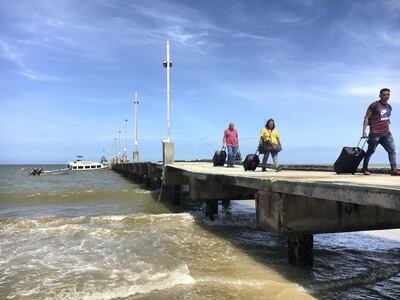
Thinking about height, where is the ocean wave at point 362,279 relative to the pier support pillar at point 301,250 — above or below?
below

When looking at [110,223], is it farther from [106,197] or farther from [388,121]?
[106,197]

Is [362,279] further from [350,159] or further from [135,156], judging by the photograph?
[135,156]

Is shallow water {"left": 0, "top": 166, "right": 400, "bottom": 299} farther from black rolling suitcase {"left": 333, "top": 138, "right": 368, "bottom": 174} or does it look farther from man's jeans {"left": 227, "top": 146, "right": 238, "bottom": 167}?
man's jeans {"left": 227, "top": 146, "right": 238, "bottom": 167}

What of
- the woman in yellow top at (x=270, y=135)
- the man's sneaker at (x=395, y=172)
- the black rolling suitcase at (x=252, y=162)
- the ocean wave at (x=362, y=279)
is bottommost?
the ocean wave at (x=362, y=279)

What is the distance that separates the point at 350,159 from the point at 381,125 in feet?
2.87

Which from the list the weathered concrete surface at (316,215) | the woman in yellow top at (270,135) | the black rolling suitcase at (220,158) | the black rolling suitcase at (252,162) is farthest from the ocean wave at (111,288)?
the black rolling suitcase at (220,158)

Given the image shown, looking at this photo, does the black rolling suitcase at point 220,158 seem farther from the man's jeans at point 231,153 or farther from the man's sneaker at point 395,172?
the man's sneaker at point 395,172

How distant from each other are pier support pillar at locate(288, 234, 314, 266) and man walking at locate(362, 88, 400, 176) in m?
2.29

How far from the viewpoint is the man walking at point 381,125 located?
7590 mm

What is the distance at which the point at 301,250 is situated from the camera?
6844 millimetres

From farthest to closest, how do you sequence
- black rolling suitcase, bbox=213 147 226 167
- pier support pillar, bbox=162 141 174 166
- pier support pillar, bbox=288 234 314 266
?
pier support pillar, bbox=162 141 174 166 → black rolling suitcase, bbox=213 147 226 167 → pier support pillar, bbox=288 234 314 266

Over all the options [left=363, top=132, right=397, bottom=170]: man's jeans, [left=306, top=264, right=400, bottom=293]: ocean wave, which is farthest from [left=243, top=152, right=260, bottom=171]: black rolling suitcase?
[left=306, top=264, right=400, bottom=293]: ocean wave

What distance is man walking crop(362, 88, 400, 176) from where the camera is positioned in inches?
299

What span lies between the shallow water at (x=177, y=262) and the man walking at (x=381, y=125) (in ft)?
6.79
